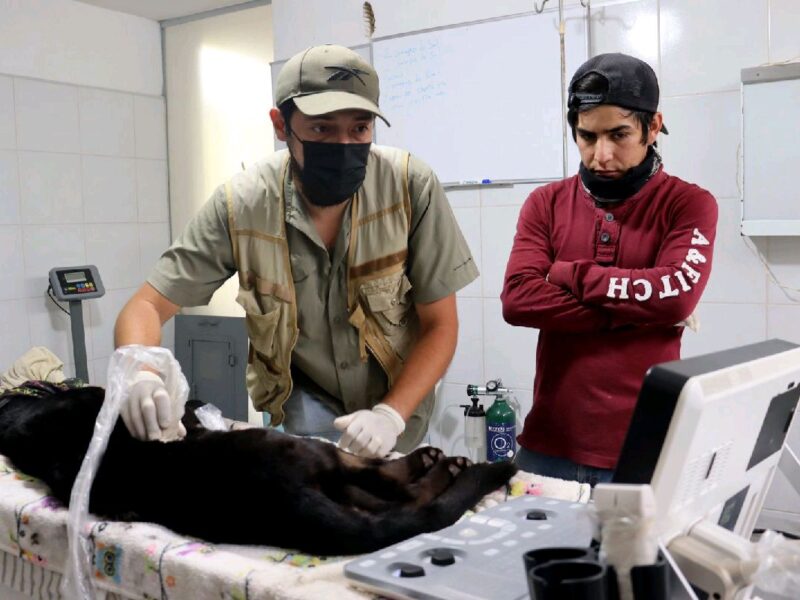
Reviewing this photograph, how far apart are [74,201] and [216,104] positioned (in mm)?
849

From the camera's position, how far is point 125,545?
1.16 meters

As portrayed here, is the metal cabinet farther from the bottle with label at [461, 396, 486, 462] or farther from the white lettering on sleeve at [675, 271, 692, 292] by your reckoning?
the white lettering on sleeve at [675, 271, 692, 292]

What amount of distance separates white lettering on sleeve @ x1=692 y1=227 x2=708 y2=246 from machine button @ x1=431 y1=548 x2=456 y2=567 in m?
0.92

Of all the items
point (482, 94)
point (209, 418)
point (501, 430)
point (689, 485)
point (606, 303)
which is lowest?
point (501, 430)

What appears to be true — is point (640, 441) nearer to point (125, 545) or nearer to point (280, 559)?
point (280, 559)

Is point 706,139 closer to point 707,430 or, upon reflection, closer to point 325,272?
point 325,272

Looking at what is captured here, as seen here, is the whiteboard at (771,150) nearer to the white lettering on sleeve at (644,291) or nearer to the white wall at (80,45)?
the white lettering on sleeve at (644,291)

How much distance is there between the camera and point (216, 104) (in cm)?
407

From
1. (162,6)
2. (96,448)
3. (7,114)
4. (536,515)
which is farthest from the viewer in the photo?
(162,6)

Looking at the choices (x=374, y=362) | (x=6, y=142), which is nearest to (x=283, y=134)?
(x=374, y=362)

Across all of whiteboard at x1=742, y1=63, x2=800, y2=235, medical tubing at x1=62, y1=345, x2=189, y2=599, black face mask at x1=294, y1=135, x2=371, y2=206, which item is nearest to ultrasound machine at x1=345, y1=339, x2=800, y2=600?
medical tubing at x1=62, y1=345, x2=189, y2=599

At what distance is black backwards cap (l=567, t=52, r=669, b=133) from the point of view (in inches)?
63.8

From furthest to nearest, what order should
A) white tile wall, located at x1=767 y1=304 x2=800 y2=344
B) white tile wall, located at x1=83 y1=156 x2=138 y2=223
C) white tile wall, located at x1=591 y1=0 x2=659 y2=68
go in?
white tile wall, located at x1=83 y1=156 x2=138 y2=223 → white tile wall, located at x1=591 y1=0 x2=659 y2=68 → white tile wall, located at x1=767 y1=304 x2=800 y2=344

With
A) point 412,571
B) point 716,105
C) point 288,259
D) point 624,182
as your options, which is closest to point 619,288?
point 624,182
